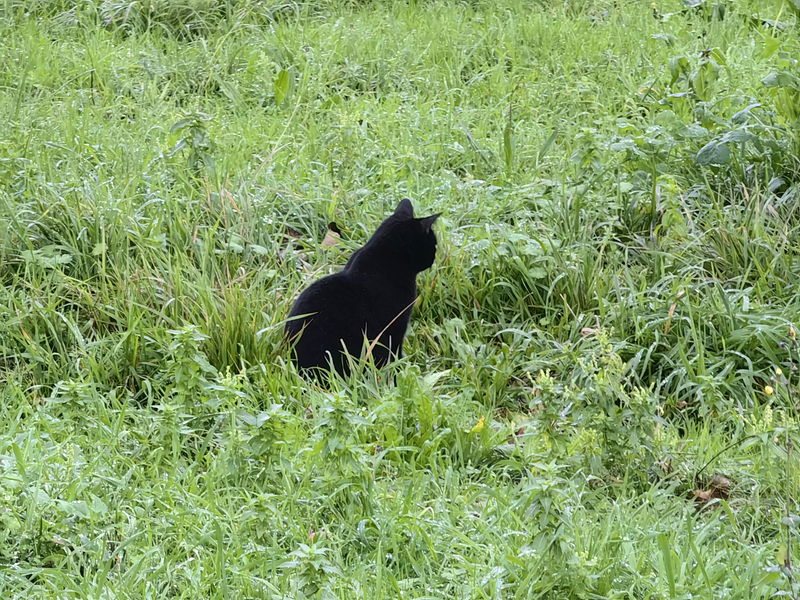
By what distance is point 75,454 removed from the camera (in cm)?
294

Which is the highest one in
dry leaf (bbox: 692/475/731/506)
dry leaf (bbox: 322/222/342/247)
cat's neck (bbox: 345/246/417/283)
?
cat's neck (bbox: 345/246/417/283)

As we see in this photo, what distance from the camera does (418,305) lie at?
4.15 meters

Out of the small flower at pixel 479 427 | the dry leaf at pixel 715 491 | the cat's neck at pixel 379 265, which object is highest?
the cat's neck at pixel 379 265

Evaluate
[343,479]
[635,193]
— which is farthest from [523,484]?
[635,193]

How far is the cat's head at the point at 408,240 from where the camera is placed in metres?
3.84

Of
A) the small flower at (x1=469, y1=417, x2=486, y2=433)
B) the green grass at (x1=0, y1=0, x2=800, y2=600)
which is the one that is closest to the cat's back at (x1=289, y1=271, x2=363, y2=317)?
the green grass at (x1=0, y1=0, x2=800, y2=600)

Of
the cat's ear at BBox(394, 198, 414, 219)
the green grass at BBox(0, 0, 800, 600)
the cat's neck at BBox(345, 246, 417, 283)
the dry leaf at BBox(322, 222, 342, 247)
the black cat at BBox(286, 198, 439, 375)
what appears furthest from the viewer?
the dry leaf at BBox(322, 222, 342, 247)

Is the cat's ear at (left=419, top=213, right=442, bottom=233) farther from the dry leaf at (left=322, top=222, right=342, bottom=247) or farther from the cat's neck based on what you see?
the dry leaf at (left=322, top=222, right=342, bottom=247)

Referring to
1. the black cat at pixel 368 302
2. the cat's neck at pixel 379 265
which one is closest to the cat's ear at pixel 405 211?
the black cat at pixel 368 302

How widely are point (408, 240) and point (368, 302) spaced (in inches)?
11.3

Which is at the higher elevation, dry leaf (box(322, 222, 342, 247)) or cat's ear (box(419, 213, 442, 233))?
cat's ear (box(419, 213, 442, 233))

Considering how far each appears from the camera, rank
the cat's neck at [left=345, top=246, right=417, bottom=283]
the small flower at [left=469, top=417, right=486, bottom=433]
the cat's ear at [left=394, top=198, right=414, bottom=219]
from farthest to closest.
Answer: the cat's ear at [left=394, top=198, right=414, bottom=219]
the cat's neck at [left=345, top=246, right=417, bottom=283]
the small flower at [left=469, top=417, right=486, bottom=433]

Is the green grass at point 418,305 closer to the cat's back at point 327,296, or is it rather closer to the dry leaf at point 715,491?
the dry leaf at point 715,491

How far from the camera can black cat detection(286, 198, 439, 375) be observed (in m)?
3.65
